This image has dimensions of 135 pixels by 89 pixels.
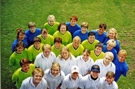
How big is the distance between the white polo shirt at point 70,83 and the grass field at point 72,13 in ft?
14.6

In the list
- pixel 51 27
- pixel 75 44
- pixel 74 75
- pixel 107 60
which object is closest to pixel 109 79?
pixel 107 60

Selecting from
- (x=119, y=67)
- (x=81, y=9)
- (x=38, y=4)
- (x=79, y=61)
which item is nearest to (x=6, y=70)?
(x=79, y=61)

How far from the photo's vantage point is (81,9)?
1242 cm

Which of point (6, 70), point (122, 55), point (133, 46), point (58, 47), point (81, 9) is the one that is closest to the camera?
point (122, 55)

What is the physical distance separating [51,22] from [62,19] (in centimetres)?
401

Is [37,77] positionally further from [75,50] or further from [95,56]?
[95,56]

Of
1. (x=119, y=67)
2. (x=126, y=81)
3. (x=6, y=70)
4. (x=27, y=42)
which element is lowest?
(x=126, y=81)

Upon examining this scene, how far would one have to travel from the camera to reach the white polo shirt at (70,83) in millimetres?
4988

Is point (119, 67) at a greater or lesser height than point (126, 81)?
greater

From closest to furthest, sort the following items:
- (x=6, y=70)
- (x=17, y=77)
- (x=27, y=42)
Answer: (x=17, y=77)
(x=27, y=42)
(x=6, y=70)

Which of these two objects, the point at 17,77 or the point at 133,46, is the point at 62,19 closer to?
the point at 133,46

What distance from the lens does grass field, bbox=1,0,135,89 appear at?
31.2ft

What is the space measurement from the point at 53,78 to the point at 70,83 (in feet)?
2.09

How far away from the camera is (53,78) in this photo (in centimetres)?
507
